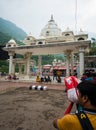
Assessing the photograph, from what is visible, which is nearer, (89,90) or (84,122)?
(84,122)

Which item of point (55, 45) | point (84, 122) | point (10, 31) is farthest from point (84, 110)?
point (10, 31)

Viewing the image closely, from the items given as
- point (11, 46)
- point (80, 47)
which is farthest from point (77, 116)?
point (11, 46)

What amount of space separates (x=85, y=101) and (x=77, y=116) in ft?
0.61

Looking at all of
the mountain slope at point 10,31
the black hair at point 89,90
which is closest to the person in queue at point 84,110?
the black hair at point 89,90

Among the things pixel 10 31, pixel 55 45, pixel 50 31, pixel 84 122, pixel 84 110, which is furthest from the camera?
pixel 10 31

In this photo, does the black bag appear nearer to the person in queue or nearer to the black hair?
the person in queue

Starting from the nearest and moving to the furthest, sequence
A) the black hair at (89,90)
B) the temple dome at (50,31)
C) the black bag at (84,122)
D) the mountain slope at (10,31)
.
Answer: the black bag at (84,122) → the black hair at (89,90) → the temple dome at (50,31) → the mountain slope at (10,31)

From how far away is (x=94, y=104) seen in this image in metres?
1.38

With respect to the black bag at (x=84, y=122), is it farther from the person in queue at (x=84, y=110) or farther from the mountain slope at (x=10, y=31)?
the mountain slope at (x=10, y=31)

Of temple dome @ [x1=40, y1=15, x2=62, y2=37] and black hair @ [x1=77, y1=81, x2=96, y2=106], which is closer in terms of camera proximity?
black hair @ [x1=77, y1=81, x2=96, y2=106]

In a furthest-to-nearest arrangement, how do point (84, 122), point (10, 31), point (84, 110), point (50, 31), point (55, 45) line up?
point (10, 31) < point (50, 31) < point (55, 45) < point (84, 110) < point (84, 122)

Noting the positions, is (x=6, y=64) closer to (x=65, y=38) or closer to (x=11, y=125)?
(x=65, y=38)

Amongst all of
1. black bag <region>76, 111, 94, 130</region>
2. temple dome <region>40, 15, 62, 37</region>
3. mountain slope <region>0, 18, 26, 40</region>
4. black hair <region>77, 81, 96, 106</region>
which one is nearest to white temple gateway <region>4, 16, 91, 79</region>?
temple dome <region>40, 15, 62, 37</region>

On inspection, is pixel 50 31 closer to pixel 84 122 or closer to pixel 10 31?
pixel 84 122
